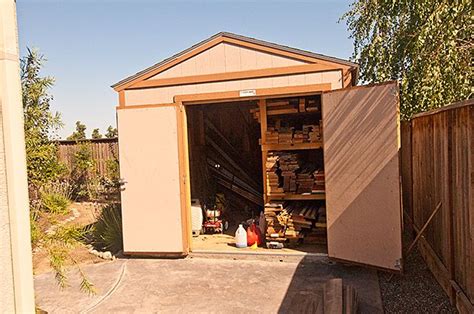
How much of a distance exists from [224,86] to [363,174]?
225 cm

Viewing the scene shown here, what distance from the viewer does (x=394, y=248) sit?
14.0 feet

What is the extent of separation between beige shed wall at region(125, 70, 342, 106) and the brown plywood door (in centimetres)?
35

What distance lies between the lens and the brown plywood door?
427 centimetres

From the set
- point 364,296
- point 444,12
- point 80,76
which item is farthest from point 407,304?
point 80,76

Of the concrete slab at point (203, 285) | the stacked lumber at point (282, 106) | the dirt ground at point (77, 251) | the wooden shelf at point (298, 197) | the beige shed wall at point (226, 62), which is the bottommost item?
the concrete slab at point (203, 285)

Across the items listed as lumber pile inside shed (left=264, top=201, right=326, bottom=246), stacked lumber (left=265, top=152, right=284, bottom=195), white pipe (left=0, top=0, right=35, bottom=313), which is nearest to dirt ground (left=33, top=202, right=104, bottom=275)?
white pipe (left=0, top=0, right=35, bottom=313)

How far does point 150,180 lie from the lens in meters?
5.48

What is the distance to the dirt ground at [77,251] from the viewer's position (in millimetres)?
3039

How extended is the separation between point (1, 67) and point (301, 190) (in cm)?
520

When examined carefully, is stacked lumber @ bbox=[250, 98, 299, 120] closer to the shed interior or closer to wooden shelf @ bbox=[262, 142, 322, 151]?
the shed interior

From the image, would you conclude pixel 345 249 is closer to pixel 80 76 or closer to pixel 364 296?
pixel 364 296

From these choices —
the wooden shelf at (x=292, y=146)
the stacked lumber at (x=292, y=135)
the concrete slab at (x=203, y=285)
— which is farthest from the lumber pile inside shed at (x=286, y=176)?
the concrete slab at (x=203, y=285)

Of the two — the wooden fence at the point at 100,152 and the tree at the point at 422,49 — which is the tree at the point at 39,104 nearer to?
the wooden fence at the point at 100,152

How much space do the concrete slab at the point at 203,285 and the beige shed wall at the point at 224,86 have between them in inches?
93.9
